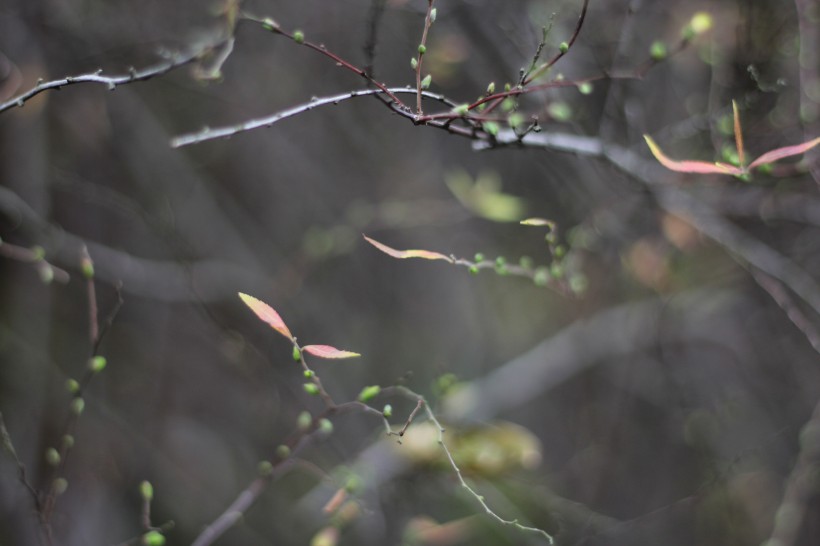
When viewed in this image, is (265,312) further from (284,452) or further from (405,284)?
(405,284)

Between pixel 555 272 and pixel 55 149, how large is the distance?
1526 mm

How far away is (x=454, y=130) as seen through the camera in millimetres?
720

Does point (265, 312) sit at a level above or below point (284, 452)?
above

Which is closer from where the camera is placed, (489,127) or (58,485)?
(489,127)

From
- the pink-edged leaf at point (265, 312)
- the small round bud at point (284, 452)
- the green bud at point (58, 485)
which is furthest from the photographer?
the small round bud at point (284, 452)

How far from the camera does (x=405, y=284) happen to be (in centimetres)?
261

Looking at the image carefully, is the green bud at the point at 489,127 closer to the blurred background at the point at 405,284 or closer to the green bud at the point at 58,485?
the blurred background at the point at 405,284

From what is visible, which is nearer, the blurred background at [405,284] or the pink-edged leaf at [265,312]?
the pink-edged leaf at [265,312]

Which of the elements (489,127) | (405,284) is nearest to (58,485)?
(489,127)

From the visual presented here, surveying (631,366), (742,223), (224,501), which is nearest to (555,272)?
(742,223)

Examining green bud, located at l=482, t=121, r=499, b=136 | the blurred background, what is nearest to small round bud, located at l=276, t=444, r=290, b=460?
the blurred background

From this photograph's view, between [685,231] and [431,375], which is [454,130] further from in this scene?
[431,375]

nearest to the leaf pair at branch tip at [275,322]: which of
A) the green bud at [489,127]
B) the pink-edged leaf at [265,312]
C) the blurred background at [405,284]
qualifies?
the pink-edged leaf at [265,312]

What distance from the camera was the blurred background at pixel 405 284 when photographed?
4.71 ft
